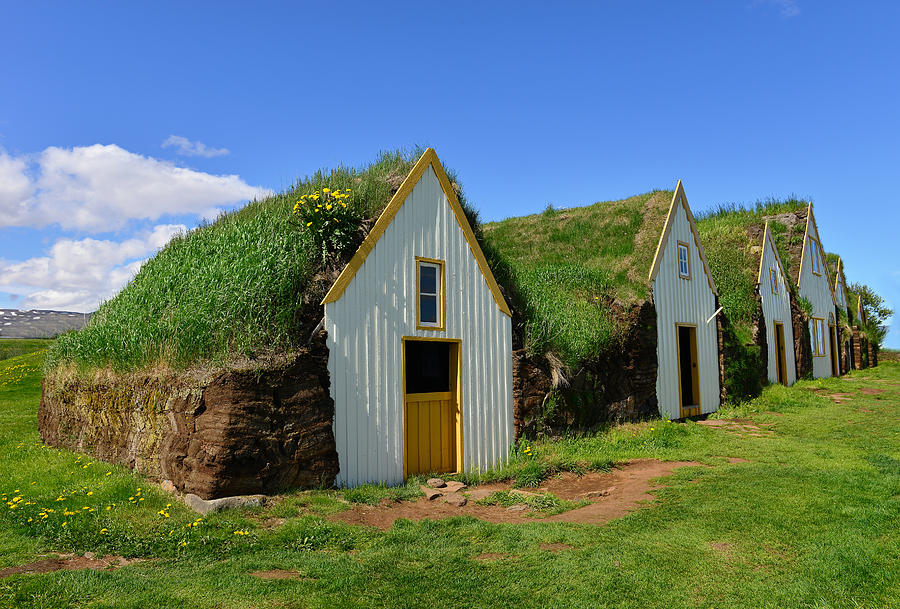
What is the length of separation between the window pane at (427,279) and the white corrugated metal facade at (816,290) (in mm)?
22275

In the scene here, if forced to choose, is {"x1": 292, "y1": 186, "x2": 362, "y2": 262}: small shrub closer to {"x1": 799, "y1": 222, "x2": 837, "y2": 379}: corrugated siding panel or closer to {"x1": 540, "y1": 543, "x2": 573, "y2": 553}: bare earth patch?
{"x1": 540, "y1": 543, "x2": 573, "y2": 553}: bare earth patch

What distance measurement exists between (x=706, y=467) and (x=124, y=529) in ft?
29.0

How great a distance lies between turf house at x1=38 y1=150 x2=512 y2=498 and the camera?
8086 millimetres

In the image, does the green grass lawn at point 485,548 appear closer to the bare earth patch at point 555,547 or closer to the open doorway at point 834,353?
the bare earth patch at point 555,547

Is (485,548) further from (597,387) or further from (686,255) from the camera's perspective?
(686,255)

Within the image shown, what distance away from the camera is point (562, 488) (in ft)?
31.6

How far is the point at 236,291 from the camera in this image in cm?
880

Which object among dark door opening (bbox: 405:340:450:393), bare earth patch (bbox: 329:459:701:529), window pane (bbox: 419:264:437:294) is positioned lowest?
bare earth patch (bbox: 329:459:701:529)

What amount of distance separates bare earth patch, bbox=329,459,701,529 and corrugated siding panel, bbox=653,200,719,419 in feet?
18.9

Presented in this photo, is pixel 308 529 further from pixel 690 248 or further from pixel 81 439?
pixel 690 248

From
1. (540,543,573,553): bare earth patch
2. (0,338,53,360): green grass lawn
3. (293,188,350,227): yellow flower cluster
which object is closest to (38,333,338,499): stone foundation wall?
(293,188,350,227): yellow flower cluster

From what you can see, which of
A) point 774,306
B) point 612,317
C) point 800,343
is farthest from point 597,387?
point 800,343

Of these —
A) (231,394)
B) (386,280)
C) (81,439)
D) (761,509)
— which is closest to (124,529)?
(231,394)

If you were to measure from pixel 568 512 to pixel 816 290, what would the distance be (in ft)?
85.9
